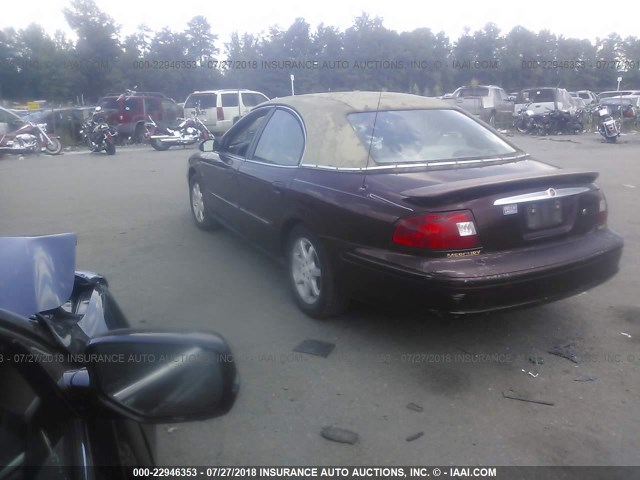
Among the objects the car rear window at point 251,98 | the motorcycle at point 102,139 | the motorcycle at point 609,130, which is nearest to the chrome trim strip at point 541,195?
the motorcycle at point 102,139

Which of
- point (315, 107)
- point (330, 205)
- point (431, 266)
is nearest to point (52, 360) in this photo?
point (431, 266)

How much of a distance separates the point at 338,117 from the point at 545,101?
20904 mm

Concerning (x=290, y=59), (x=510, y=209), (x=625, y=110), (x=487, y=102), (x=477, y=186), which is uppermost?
(x=290, y=59)

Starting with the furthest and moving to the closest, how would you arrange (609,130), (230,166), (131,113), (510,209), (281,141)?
1. (131,113)
2. (609,130)
3. (230,166)
4. (281,141)
5. (510,209)

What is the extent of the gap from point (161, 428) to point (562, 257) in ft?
8.33

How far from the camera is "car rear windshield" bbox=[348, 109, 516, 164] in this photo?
432 centimetres

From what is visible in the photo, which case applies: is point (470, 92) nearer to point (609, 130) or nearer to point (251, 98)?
point (609, 130)

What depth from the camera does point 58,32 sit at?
2855 centimetres

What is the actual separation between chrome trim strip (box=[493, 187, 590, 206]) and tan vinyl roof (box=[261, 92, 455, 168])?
0.96 m

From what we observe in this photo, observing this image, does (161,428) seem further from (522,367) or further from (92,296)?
(522,367)

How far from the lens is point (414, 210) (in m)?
3.55

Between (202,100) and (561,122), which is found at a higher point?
(202,100)

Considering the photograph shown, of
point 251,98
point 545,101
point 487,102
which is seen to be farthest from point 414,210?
point 545,101

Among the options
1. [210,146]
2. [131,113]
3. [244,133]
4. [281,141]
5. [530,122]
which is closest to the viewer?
[281,141]
